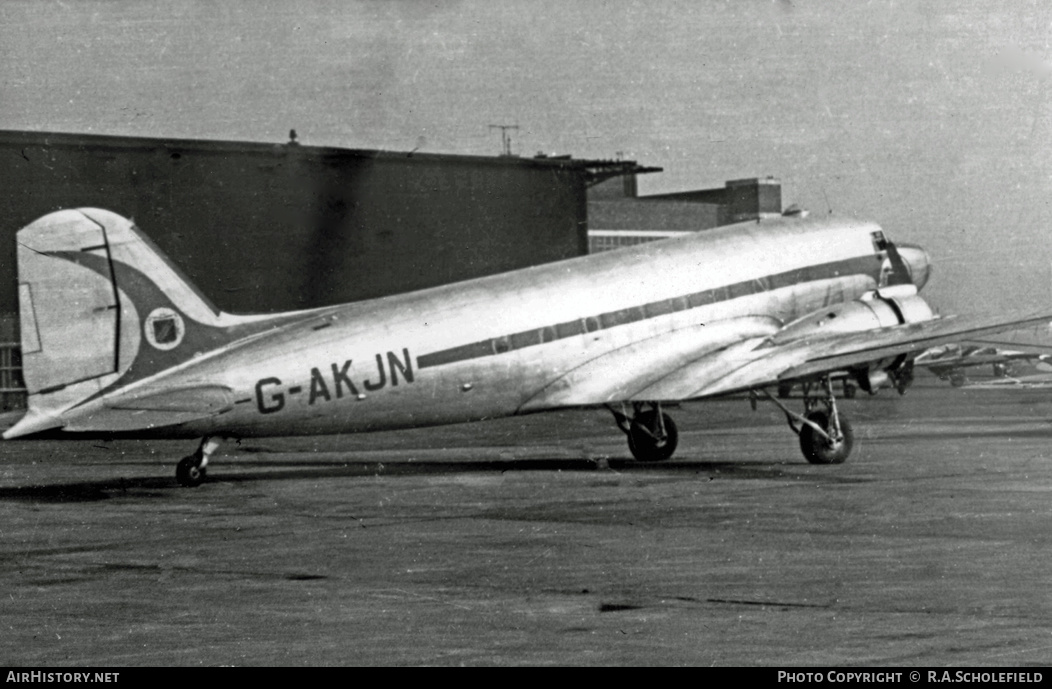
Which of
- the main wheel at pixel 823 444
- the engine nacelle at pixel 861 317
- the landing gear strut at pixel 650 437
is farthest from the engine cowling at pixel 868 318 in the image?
the landing gear strut at pixel 650 437

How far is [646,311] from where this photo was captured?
25891 millimetres

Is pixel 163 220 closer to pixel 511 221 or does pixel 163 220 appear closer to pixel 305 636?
pixel 511 221

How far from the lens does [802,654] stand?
9.50 meters

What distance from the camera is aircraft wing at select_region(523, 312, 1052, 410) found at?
78.5 feet

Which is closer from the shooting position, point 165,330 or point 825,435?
point 165,330

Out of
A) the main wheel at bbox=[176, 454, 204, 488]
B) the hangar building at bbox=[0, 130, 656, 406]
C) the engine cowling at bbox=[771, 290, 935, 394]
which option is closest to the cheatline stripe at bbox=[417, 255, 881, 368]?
the engine cowling at bbox=[771, 290, 935, 394]

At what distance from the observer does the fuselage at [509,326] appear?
847 inches

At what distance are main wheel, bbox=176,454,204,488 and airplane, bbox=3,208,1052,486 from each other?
1.3 inches

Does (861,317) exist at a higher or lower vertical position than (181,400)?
higher

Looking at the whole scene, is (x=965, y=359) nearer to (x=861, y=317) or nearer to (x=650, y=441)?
(x=861, y=317)

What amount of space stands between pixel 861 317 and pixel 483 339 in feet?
22.8

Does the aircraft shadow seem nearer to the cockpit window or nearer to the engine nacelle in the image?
the engine nacelle

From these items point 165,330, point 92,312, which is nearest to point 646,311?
point 165,330

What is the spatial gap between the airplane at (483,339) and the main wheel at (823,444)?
0.04m
